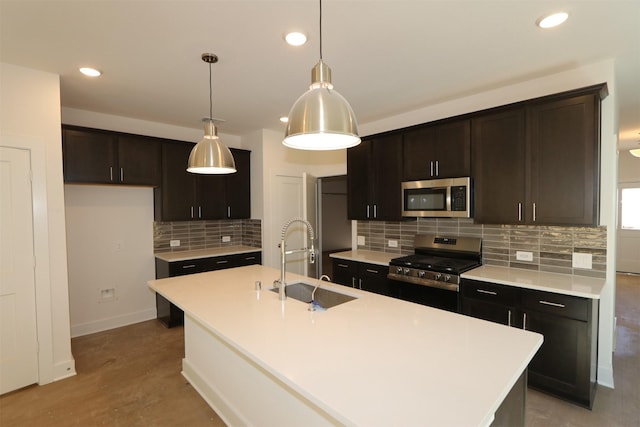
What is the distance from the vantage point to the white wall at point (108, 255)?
3625mm

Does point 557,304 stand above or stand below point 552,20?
below

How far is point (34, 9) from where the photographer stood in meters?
1.76

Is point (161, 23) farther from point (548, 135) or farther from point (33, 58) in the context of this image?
point (548, 135)

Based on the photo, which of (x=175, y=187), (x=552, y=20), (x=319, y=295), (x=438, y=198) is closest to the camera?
(x=552, y=20)

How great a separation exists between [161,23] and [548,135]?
296cm

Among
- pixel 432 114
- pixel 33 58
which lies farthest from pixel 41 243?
pixel 432 114

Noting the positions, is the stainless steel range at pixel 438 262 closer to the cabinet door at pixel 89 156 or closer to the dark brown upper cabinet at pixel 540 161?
the dark brown upper cabinet at pixel 540 161

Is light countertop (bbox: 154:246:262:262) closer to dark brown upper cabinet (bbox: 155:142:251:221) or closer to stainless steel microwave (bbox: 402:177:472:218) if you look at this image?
dark brown upper cabinet (bbox: 155:142:251:221)

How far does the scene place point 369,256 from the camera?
3771mm

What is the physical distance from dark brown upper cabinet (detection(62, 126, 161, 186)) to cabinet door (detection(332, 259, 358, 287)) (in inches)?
99.4

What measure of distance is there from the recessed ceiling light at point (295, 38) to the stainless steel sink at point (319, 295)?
1778 mm

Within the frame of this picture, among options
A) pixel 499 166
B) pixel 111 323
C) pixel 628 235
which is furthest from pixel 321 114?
pixel 628 235

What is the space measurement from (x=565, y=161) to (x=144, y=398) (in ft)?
12.6

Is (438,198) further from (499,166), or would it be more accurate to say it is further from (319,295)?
(319,295)
